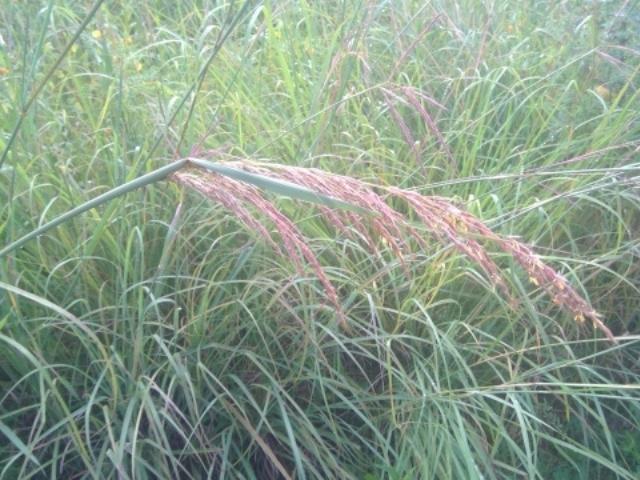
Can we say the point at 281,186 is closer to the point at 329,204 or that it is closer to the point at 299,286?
the point at 329,204

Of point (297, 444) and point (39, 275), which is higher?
point (39, 275)

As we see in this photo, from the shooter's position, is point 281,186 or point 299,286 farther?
point 299,286

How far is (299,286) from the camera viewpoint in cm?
268

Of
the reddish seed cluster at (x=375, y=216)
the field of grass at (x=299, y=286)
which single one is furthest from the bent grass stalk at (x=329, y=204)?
the field of grass at (x=299, y=286)

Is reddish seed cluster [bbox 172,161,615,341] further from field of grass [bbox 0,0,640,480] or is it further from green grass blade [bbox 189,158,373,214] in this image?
field of grass [bbox 0,0,640,480]

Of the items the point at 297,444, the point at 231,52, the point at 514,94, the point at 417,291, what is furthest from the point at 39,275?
the point at 514,94

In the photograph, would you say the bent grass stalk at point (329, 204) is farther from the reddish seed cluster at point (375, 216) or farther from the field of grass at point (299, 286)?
the field of grass at point (299, 286)

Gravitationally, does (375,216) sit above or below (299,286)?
above

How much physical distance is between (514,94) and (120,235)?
4.46 ft

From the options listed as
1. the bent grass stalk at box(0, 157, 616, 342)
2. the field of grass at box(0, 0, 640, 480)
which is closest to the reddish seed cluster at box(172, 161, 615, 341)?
the bent grass stalk at box(0, 157, 616, 342)

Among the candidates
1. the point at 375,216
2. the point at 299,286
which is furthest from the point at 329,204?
the point at 299,286

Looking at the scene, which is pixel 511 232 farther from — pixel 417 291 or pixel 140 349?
pixel 140 349

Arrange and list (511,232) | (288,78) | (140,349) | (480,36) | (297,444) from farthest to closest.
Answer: (480,36)
(288,78)
(511,232)
(297,444)
(140,349)

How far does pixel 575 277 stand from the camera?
280 centimetres
